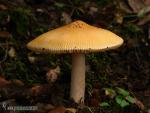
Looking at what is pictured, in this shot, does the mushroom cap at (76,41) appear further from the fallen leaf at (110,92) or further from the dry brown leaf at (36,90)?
the fallen leaf at (110,92)

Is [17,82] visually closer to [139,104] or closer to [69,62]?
[69,62]

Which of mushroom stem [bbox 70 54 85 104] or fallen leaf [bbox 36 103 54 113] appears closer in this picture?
fallen leaf [bbox 36 103 54 113]

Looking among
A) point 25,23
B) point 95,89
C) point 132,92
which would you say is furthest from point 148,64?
point 25,23

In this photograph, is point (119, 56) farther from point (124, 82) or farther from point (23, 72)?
point (23, 72)

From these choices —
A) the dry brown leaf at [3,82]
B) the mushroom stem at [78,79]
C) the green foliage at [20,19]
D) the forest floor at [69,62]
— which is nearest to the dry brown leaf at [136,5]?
the forest floor at [69,62]

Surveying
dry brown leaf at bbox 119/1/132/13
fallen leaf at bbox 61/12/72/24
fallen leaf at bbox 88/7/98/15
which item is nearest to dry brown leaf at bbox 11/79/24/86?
fallen leaf at bbox 61/12/72/24

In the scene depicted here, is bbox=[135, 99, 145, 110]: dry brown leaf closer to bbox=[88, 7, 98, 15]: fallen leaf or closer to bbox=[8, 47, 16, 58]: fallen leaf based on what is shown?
bbox=[8, 47, 16, 58]: fallen leaf
